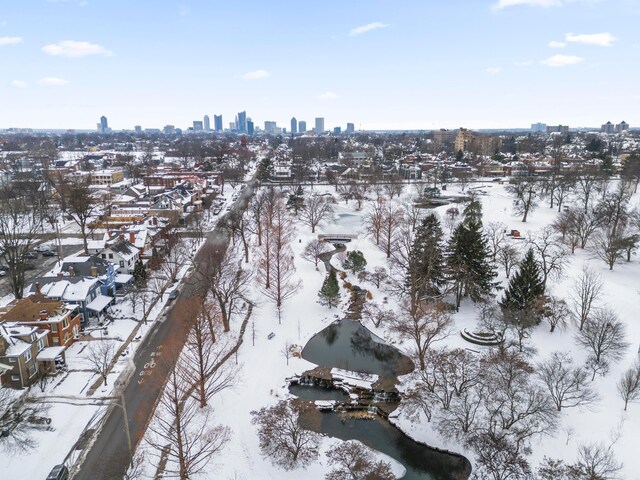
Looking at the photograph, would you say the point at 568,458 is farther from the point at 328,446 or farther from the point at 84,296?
the point at 84,296

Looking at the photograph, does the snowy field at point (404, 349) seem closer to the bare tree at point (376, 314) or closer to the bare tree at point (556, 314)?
the bare tree at point (556, 314)

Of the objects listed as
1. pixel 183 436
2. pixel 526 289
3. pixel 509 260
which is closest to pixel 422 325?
pixel 526 289

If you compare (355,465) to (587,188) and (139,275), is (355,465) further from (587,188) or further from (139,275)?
(587,188)

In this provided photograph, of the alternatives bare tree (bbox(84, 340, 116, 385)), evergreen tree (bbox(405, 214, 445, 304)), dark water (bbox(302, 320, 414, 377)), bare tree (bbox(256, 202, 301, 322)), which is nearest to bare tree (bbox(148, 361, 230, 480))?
bare tree (bbox(84, 340, 116, 385))

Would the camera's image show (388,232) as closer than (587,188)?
Yes

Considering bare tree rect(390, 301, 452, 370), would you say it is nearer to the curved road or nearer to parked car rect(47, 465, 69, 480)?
the curved road

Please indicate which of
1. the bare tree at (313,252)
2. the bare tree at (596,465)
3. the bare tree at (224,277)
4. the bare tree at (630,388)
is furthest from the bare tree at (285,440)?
the bare tree at (313,252)
